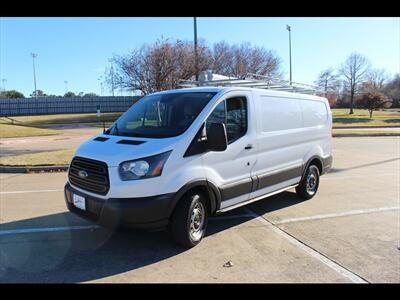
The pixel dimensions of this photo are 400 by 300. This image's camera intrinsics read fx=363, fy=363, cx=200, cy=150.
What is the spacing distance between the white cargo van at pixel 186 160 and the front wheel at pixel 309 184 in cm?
65

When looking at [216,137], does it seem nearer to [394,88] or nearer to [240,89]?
[240,89]

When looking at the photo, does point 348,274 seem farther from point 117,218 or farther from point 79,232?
point 79,232

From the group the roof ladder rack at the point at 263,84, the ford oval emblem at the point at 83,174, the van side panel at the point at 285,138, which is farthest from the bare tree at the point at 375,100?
the ford oval emblem at the point at 83,174

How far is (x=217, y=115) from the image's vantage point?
5.02 m

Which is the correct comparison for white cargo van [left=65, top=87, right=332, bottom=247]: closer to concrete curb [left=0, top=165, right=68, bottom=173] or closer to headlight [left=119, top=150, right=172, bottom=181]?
headlight [left=119, top=150, right=172, bottom=181]

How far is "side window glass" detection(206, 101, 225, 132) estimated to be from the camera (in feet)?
15.9

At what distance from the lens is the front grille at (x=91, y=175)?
4.29 meters

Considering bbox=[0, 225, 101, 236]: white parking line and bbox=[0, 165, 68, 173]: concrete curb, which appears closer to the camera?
bbox=[0, 225, 101, 236]: white parking line

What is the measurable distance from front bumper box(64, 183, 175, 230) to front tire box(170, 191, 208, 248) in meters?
0.17

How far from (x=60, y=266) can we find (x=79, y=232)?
115 centimetres

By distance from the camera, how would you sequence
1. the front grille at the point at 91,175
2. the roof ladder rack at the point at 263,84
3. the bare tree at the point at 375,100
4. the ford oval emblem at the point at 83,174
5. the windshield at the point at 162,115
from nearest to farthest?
1. the front grille at the point at 91,175
2. the ford oval emblem at the point at 83,174
3. the windshield at the point at 162,115
4. the roof ladder rack at the point at 263,84
5. the bare tree at the point at 375,100

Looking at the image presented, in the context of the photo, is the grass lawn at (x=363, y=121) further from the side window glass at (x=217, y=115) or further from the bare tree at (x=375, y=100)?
the side window glass at (x=217, y=115)

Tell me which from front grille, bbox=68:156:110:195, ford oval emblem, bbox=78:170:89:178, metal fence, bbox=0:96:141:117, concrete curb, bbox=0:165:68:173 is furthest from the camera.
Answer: metal fence, bbox=0:96:141:117

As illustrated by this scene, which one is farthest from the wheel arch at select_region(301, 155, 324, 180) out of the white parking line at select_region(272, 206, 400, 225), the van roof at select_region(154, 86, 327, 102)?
the van roof at select_region(154, 86, 327, 102)
